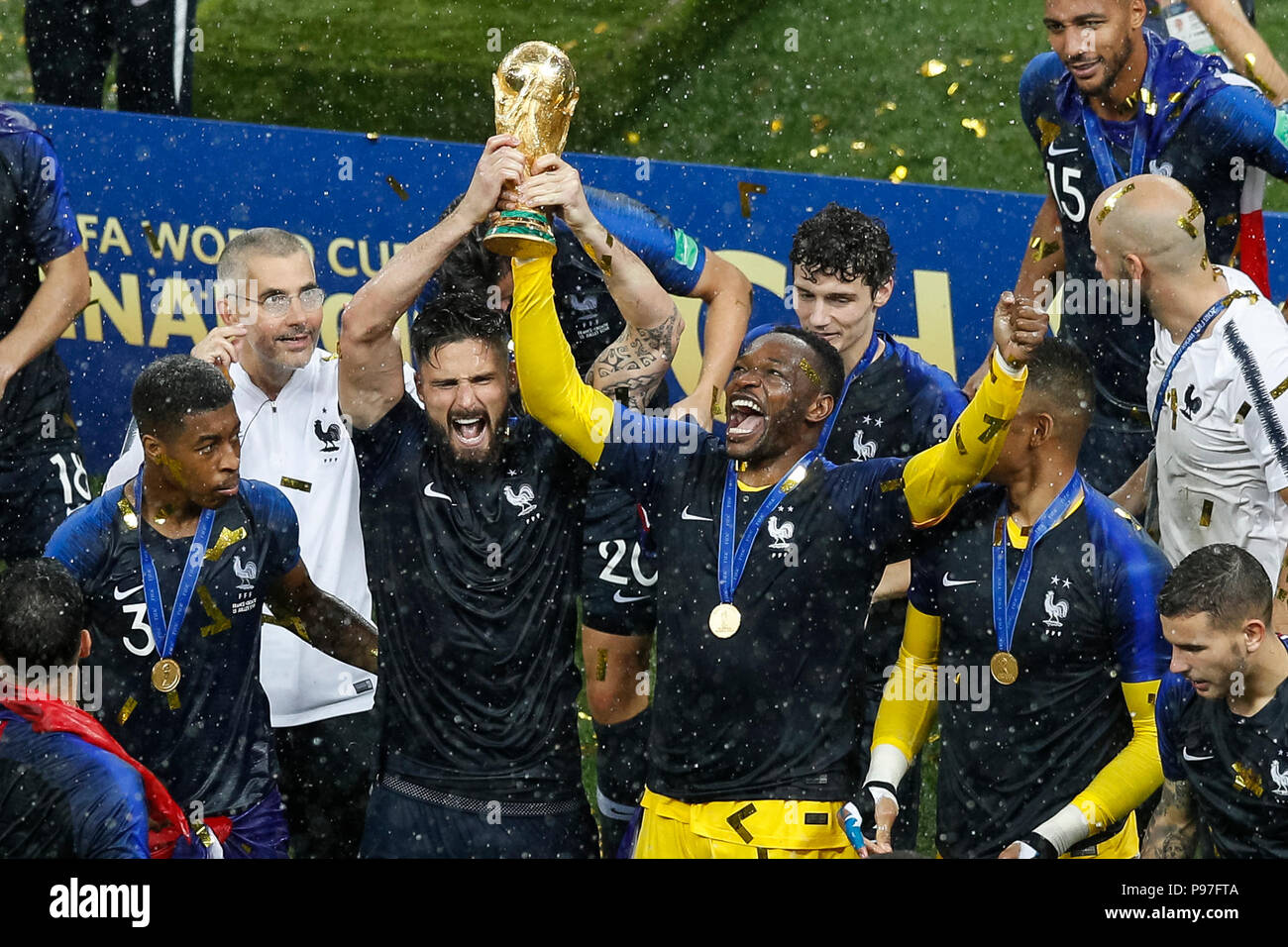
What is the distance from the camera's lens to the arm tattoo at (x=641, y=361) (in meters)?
5.55

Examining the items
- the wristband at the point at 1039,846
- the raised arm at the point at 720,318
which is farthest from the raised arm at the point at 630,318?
the wristband at the point at 1039,846

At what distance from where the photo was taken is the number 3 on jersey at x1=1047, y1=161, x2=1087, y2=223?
20.5 feet

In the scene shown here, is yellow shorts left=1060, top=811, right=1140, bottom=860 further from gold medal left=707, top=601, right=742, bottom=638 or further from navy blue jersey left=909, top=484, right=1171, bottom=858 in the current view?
gold medal left=707, top=601, right=742, bottom=638

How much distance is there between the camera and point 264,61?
9.50 meters

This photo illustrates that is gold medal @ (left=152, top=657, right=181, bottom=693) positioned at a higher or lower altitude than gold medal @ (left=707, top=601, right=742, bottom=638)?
lower

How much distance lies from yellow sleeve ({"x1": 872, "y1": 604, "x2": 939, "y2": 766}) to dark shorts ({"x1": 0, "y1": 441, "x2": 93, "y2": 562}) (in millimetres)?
2606

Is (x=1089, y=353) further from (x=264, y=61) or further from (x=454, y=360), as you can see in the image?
(x=264, y=61)

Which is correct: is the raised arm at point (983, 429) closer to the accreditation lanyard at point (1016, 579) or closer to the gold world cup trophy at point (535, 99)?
the accreditation lanyard at point (1016, 579)

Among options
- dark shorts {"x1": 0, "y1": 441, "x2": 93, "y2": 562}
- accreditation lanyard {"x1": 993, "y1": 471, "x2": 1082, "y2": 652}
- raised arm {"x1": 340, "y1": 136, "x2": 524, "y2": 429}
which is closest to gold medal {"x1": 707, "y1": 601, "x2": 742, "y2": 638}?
accreditation lanyard {"x1": 993, "y1": 471, "x2": 1082, "y2": 652}

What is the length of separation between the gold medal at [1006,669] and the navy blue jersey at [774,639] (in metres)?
0.34

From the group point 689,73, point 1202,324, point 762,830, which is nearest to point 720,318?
point 1202,324

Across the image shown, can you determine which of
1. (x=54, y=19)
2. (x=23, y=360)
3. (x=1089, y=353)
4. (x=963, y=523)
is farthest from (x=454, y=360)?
(x=54, y=19)

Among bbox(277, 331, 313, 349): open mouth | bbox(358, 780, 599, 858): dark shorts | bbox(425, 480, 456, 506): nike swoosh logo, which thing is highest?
bbox(277, 331, 313, 349): open mouth

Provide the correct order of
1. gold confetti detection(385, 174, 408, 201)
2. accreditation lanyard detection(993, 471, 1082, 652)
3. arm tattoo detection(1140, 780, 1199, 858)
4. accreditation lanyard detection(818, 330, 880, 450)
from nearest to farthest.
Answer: arm tattoo detection(1140, 780, 1199, 858) → accreditation lanyard detection(993, 471, 1082, 652) → accreditation lanyard detection(818, 330, 880, 450) → gold confetti detection(385, 174, 408, 201)
